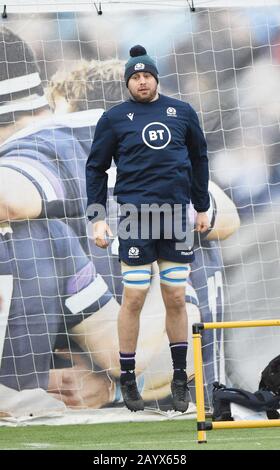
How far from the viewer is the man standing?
4.97 meters

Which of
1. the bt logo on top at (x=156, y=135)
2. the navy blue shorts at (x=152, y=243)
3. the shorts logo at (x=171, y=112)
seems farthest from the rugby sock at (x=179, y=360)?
the shorts logo at (x=171, y=112)

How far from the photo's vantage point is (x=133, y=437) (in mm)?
5586

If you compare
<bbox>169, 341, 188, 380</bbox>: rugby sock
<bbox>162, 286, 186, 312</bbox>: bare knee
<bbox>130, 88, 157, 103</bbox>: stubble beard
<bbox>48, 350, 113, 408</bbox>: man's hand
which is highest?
<bbox>130, 88, 157, 103</bbox>: stubble beard

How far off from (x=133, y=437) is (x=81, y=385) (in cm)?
127

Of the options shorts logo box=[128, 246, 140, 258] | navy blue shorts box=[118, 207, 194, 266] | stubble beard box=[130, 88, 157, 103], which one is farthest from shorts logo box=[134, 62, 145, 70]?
shorts logo box=[128, 246, 140, 258]

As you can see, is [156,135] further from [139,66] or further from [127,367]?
[127,367]

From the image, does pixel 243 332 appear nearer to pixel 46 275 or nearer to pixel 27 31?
pixel 46 275

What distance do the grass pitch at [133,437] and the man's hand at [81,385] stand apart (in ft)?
0.92

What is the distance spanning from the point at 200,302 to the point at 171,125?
199 centimetres

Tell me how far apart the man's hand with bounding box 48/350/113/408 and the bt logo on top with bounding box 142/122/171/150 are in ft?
7.20

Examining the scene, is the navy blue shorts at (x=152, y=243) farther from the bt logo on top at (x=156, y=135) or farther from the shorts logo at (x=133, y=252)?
the bt logo on top at (x=156, y=135)

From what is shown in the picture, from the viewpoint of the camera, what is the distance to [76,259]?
6809 millimetres

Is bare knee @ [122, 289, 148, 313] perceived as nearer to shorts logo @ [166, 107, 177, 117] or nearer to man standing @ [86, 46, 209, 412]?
man standing @ [86, 46, 209, 412]
